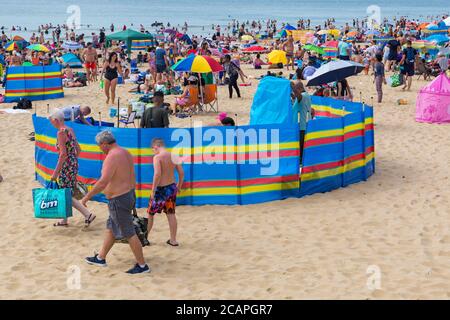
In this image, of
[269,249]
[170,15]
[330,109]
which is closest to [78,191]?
[269,249]

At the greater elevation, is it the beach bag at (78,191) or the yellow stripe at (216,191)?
the beach bag at (78,191)

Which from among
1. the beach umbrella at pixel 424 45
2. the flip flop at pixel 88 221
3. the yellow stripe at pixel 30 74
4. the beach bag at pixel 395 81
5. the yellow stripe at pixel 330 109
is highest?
the beach umbrella at pixel 424 45

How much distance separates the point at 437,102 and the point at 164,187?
394 inches

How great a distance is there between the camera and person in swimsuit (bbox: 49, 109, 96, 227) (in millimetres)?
8531

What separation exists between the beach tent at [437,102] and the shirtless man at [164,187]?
964cm

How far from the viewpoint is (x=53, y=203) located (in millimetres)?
8422

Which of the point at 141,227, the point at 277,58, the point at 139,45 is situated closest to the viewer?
the point at 141,227

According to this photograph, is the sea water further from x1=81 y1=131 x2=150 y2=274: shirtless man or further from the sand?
x1=81 y1=131 x2=150 y2=274: shirtless man

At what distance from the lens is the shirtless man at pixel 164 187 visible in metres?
7.64

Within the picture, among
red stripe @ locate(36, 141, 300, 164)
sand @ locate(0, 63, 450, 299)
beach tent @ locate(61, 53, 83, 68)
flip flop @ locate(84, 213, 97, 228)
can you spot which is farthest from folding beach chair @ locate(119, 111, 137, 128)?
beach tent @ locate(61, 53, 83, 68)

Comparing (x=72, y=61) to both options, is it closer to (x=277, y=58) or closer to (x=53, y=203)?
(x=277, y=58)

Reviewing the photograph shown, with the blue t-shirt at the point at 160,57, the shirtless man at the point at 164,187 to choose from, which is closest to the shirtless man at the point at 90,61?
the blue t-shirt at the point at 160,57

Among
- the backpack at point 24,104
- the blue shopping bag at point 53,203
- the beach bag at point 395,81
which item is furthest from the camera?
the beach bag at point 395,81

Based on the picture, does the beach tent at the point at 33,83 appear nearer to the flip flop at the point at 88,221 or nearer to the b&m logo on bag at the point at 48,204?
the flip flop at the point at 88,221
